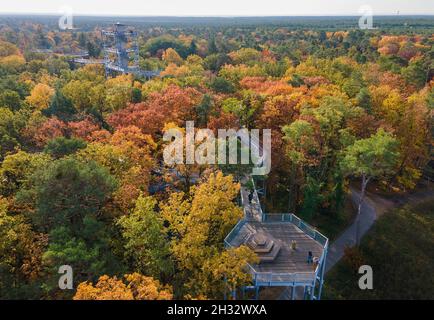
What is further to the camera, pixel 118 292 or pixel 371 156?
pixel 371 156

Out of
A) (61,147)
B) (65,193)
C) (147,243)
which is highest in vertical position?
(61,147)

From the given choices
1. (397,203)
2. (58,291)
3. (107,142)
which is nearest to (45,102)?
(107,142)

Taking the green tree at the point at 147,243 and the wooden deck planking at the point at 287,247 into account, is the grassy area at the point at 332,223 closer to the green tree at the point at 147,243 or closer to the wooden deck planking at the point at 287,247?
the wooden deck planking at the point at 287,247

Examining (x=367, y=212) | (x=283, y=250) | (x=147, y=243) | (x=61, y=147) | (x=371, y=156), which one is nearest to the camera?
(x=147, y=243)

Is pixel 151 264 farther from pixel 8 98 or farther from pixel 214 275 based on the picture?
pixel 8 98

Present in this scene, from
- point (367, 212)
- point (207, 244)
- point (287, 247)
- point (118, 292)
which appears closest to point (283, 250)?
point (287, 247)

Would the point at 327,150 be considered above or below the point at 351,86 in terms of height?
below

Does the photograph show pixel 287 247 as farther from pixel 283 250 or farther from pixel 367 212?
pixel 367 212

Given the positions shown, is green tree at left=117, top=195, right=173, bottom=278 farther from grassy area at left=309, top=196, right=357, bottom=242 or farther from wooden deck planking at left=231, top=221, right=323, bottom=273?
grassy area at left=309, top=196, right=357, bottom=242
